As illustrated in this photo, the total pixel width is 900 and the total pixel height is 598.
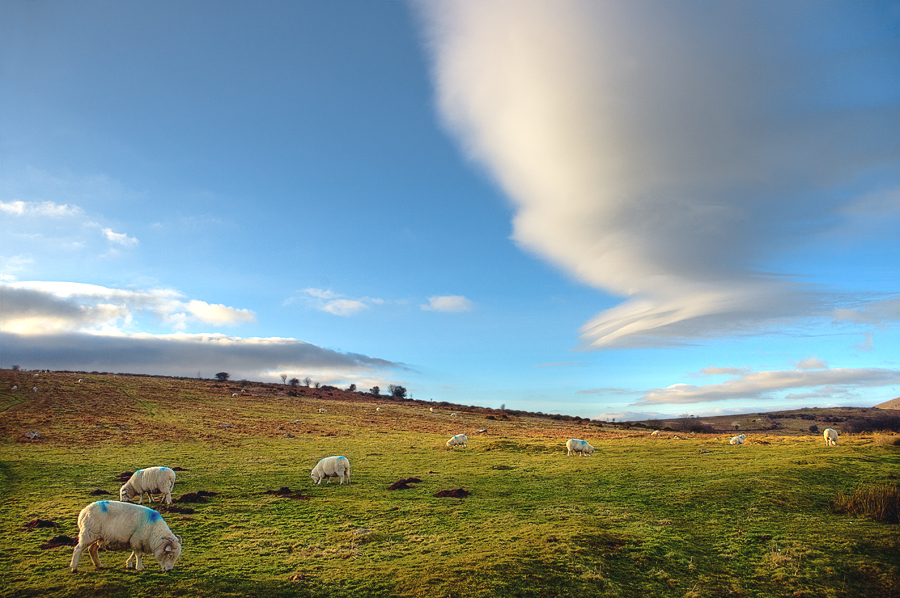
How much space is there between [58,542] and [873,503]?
100 feet

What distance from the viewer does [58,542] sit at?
14320mm

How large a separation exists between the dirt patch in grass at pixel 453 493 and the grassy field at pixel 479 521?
0.61m

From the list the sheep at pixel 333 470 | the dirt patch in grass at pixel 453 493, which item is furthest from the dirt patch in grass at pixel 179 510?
the dirt patch in grass at pixel 453 493

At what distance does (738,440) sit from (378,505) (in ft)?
112

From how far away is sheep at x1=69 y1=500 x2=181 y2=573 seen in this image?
12.0 meters

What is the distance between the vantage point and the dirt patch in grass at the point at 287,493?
21750mm

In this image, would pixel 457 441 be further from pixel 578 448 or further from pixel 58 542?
pixel 58 542

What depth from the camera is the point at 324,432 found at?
48.7 metres

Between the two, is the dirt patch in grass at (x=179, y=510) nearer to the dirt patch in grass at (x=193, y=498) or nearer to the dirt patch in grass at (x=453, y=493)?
the dirt patch in grass at (x=193, y=498)

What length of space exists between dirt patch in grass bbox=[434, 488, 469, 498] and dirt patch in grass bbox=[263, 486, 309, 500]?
21.4 ft

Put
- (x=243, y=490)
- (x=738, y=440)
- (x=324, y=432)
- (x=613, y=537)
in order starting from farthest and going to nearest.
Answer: (x=324, y=432)
(x=738, y=440)
(x=243, y=490)
(x=613, y=537)

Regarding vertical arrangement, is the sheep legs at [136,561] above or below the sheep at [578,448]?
below

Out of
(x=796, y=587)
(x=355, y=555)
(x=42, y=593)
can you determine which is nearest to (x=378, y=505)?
(x=355, y=555)

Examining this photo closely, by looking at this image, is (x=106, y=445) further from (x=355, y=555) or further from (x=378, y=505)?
(x=355, y=555)
